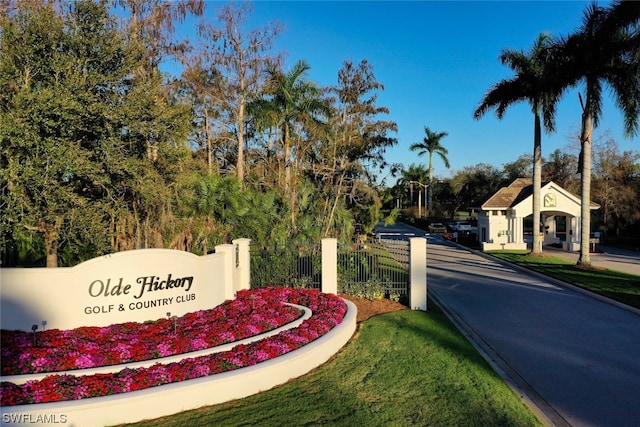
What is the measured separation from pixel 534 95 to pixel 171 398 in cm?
2453

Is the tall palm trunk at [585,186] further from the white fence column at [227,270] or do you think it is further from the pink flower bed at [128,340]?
the white fence column at [227,270]

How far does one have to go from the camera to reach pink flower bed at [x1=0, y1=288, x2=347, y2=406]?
5.00 meters

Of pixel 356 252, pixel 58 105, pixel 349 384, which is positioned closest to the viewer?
pixel 349 384

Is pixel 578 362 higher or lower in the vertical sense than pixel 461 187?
lower

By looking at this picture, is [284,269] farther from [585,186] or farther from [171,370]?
[585,186]

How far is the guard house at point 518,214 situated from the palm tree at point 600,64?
28.4 feet

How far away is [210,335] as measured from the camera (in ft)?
23.4

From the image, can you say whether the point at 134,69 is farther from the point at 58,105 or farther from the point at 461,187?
the point at 461,187

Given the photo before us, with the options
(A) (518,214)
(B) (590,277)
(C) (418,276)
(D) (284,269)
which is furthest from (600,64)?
(D) (284,269)

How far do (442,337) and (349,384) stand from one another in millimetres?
3330

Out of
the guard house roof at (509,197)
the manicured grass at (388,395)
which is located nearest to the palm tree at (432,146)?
the guard house roof at (509,197)

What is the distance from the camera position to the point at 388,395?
6.03 m

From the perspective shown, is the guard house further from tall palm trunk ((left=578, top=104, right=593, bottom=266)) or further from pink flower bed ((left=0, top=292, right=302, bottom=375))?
pink flower bed ((left=0, top=292, right=302, bottom=375))

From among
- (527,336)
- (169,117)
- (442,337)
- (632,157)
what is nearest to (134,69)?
(169,117)
